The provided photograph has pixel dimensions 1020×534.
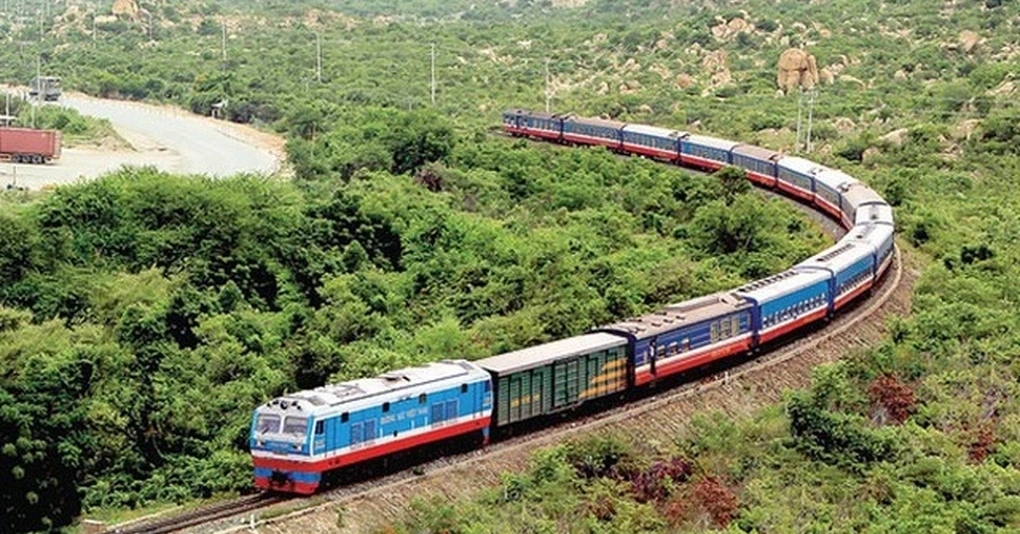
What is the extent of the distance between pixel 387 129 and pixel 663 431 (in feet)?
131

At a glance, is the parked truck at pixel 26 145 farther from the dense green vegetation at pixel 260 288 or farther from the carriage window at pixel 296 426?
the carriage window at pixel 296 426

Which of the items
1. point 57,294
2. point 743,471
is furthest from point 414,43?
point 743,471

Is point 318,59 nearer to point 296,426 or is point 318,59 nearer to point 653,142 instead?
point 653,142

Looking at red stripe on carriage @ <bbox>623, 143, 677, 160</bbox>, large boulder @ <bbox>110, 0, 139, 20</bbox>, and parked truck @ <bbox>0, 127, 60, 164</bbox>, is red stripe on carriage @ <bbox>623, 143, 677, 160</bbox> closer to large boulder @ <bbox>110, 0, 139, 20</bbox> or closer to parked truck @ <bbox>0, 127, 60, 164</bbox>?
parked truck @ <bbox>0, 127, 60, 164</bbox>

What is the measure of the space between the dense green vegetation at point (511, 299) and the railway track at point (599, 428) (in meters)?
0.88

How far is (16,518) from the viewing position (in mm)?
28031

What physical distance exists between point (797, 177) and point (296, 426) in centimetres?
4260

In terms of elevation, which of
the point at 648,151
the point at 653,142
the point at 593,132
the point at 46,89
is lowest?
the point at 648,151

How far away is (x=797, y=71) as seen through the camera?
103312 millimetres

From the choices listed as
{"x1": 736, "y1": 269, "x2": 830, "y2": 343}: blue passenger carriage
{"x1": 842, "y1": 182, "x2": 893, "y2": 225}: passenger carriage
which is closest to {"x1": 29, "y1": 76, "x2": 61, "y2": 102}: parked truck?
{"x1": 842, "y1": 182, "x2": 893, "y2": 225}: passenger carriage

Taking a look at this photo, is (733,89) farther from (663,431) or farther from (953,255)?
(663,431)

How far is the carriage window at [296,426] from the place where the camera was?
29.2 metres

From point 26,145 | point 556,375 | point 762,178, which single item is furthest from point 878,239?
point 26,145

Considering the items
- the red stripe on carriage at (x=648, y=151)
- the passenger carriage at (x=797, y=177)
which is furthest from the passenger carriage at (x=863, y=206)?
the red stripe on carriage at (x=648, y=151)
